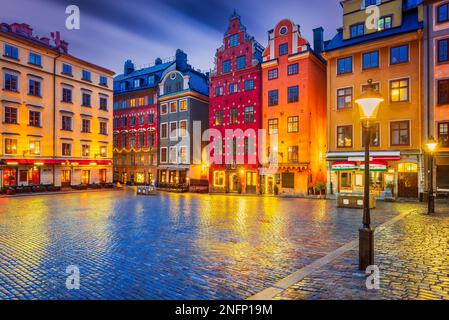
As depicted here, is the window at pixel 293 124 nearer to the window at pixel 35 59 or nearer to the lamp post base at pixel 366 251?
the lamp post base at pixel 366 251

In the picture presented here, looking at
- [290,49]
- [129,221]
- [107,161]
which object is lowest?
[129,221]

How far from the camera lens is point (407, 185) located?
26562 millimetres

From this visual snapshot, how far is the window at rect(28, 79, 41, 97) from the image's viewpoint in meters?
35.8

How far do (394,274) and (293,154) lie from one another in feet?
88.4

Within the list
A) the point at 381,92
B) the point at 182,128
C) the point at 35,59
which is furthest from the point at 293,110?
the point at 35,59

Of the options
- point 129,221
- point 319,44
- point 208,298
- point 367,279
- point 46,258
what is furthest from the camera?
point 319,44

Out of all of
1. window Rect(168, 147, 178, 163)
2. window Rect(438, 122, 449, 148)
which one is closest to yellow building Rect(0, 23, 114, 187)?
window Rect(168, 147, 178, 163)

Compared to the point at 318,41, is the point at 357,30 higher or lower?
lower

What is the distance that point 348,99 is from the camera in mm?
30203

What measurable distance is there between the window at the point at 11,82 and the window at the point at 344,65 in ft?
114

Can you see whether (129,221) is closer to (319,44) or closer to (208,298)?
(208,298)

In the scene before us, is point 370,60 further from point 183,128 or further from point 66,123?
point 66,123
